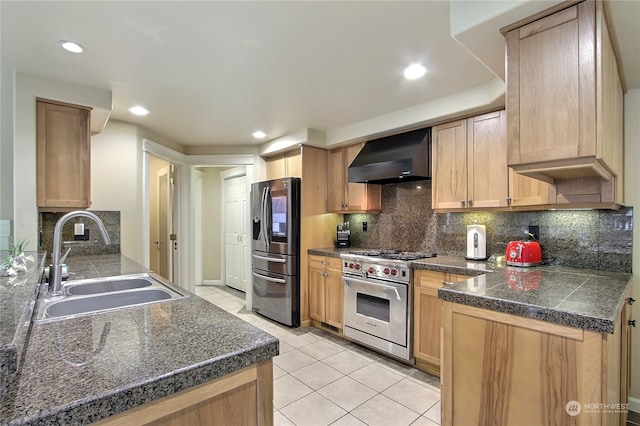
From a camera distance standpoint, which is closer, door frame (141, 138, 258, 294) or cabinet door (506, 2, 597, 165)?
cabinet door (506, 2, 597, 165)

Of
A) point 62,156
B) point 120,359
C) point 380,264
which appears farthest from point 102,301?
point 380,264

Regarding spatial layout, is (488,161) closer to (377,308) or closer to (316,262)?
(377,308)

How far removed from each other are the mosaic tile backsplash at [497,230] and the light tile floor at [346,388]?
120 centimetres

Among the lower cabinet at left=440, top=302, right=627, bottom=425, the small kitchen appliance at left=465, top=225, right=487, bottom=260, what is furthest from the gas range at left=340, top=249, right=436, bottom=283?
the lower cabinet at left=440, top=302, right=627, bottom=425

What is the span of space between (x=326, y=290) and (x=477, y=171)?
77.7 inches

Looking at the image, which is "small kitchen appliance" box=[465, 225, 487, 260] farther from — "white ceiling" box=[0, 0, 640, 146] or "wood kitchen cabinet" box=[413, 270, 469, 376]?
"white ceiling" box=[0, 0, 640, 146]

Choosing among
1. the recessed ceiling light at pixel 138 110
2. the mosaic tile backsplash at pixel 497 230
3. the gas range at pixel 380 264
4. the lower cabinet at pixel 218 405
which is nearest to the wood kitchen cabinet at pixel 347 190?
the mosaic tile backsplash at pixel 497 230

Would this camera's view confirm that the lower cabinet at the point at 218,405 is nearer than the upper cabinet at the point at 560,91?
Yes

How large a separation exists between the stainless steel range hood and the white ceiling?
0.33m

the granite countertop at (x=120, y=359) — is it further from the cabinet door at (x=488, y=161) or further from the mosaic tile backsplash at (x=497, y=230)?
the mosaic tile backsplash at (x=497, y=230)

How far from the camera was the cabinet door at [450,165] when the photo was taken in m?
2.76

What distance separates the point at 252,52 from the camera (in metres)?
1.95

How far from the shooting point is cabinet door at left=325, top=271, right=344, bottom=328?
3.42 meters

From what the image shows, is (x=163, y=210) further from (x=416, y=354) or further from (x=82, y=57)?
(x=416, y=354)
